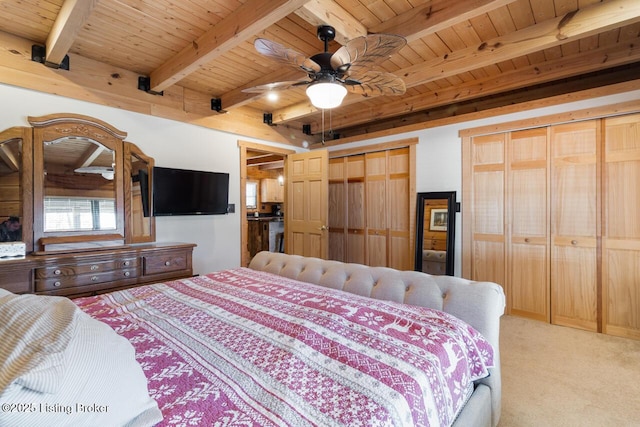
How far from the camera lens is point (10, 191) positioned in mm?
2424

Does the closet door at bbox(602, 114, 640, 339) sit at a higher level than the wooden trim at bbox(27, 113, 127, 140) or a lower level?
lower

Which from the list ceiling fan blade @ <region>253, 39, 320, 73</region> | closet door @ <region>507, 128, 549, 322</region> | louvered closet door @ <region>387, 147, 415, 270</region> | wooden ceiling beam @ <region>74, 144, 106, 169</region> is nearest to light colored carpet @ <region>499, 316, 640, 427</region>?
closet door @ <region>507, 128, 549, 322</region>

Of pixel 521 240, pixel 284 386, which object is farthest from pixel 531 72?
pixel 284 386

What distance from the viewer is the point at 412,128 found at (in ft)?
13.3

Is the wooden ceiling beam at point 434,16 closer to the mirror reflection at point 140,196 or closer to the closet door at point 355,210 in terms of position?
the closet door at point 355,210

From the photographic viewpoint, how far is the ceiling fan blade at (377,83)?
2166mm

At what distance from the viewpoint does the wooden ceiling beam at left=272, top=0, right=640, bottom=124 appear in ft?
6.72

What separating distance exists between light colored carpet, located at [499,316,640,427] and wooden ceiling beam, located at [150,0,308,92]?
9.25ft

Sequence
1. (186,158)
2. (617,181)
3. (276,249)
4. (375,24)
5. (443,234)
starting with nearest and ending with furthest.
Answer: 1. (375,24)
2. (617,181)
3. (186,158)
4. (443,234)
5. (276,249)

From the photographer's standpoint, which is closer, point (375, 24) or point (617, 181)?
point (375, 24)

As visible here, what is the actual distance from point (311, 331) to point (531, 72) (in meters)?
3.53

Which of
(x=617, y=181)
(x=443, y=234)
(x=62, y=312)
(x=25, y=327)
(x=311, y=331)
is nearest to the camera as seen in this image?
(x=25, y=327)

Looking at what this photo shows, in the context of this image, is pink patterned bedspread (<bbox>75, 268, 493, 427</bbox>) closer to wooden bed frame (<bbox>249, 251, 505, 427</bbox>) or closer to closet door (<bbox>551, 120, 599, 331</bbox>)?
wooden bed frame (<bbox>249, 251, 505, 427</bbox>)

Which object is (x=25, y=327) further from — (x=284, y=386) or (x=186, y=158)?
(x=186, y=158)
